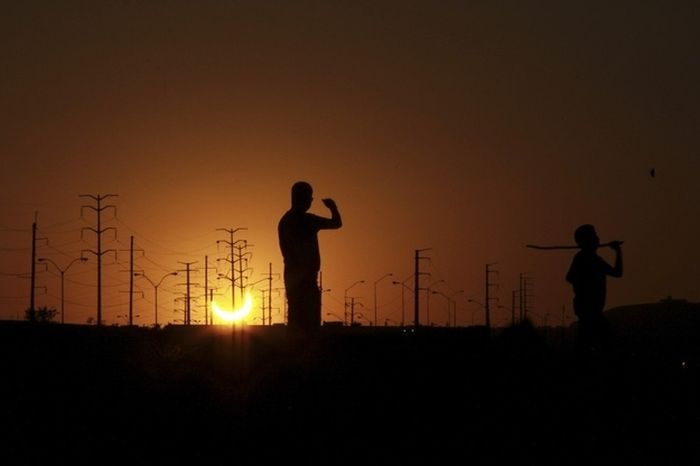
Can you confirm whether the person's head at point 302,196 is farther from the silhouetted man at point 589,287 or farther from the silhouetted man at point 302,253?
the silhouetted man at point 589,287

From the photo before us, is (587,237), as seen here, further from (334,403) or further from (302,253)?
(334,403)

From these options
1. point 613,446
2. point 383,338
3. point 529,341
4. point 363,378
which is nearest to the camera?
point 613,446

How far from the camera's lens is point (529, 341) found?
24.7m

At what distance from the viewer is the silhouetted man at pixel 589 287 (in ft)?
61.7

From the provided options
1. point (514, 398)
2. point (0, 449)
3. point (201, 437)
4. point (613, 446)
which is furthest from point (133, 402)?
point (613, 446)

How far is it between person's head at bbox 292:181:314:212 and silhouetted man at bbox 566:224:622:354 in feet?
13.2

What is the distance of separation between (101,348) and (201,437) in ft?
24.0

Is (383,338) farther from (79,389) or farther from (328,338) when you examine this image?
(79,389)

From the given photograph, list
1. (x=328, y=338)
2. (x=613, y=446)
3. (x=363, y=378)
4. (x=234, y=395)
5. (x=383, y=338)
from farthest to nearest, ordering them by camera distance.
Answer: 1. (x=383, y=338)
2. (x=328, y=338)
3. (x=363, y=378)
4. (x=234, y=395)
5. (x=613, y=446)

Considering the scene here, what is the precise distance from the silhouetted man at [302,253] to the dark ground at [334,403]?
47cm

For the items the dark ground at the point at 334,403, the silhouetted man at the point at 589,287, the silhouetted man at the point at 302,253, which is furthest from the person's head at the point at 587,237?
the silhouetted man at the point at 302,253

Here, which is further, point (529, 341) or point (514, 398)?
point (529, 341)

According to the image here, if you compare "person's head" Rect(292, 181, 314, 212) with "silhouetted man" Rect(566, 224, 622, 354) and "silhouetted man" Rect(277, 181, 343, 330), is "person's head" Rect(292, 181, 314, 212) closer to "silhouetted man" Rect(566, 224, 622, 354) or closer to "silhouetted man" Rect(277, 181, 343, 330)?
"silhouetted man" Rect(277, 181, 343, 330)

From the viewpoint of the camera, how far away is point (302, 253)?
60.6 feet
